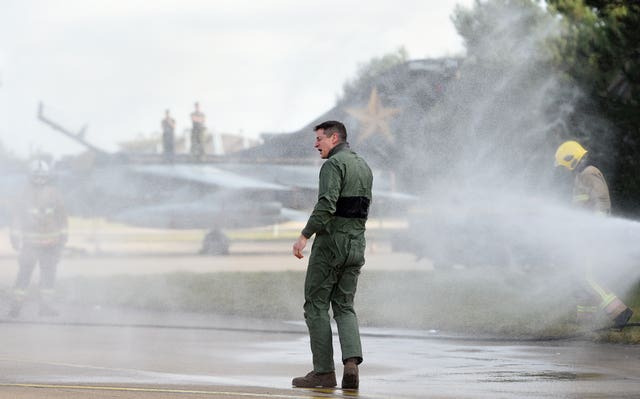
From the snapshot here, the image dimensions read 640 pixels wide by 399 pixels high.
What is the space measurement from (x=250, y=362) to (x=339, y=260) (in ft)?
7.22

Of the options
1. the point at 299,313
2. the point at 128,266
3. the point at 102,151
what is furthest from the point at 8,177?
the point at 299,313

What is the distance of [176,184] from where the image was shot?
3534cm

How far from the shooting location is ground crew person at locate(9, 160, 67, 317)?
51.6 feet

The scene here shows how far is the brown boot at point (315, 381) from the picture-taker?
864 cm

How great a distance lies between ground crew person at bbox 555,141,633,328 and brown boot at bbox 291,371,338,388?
4.18 metres

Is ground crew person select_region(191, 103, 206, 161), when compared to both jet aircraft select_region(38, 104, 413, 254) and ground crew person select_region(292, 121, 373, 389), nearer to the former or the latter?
jet aircraft select_region(38, 104, 413, 254)

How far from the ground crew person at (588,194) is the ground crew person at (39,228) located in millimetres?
6525

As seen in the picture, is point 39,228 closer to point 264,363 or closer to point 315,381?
point 264,363

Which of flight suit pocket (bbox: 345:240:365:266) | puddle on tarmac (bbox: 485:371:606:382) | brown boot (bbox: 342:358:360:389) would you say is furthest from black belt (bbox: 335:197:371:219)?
puddle on tarmac (bbox: 485:371:606:382)

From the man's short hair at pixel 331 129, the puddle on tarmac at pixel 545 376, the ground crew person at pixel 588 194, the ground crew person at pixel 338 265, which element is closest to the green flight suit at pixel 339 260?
the ground crew person at pixel 338 265

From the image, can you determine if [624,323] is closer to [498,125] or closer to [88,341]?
[88,341]

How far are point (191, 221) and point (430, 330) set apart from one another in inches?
797

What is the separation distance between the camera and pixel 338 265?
8.65 metres

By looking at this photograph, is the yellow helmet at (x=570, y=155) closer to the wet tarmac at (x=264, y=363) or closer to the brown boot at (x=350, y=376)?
the wet tarmac at (x=264, y=363)
